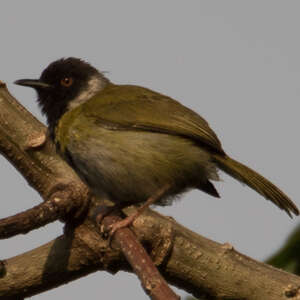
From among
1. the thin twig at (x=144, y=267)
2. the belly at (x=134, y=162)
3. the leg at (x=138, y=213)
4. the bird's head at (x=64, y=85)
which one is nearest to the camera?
the thin twig at (x=144, y=267)

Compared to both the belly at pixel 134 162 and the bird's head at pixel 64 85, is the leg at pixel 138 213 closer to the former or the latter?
the belly at pixel 134 162

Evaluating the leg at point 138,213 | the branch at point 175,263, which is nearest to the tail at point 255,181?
the leg at point 138,213

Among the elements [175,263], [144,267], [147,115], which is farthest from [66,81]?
[144,267]

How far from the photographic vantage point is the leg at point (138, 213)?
3.02m

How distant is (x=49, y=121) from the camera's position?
4781 millimetres

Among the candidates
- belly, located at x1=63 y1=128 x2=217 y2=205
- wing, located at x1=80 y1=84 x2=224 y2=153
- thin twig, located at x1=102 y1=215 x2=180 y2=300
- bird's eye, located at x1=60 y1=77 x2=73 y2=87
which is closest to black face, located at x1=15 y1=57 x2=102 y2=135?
bird's eye, located at x1=60 y1=77 x2=73 y2=87

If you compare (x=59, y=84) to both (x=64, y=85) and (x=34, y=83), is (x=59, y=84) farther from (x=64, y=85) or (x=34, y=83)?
(x=34, y=83)

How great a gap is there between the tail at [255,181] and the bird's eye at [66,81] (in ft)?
5.05

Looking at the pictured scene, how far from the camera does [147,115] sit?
456 centimetres

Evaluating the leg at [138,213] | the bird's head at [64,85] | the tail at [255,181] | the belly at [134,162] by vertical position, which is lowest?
the tail at [255,181]

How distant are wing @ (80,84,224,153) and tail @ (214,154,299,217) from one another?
0.34 ft

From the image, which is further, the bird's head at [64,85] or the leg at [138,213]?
the bird's head at [64,85]

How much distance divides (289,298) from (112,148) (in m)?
1.58

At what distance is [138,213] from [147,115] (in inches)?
47.5
